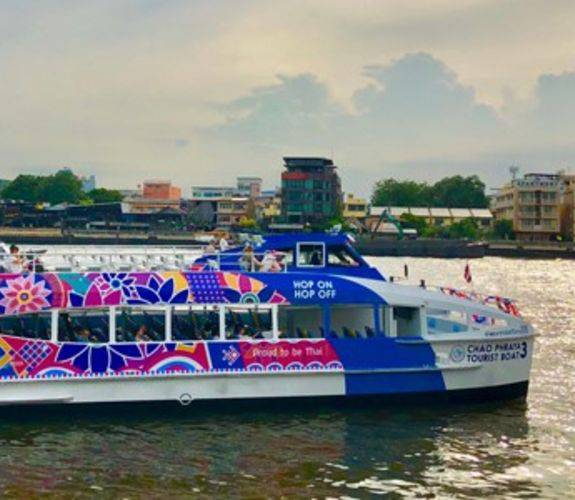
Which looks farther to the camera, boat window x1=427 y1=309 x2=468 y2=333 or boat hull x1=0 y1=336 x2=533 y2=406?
boat window x1=427 y1=309 x2=468 y2=333

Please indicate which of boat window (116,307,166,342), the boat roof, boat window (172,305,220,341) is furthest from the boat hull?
the boat roof

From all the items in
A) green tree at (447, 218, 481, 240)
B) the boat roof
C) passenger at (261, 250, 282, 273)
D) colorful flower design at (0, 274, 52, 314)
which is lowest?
colorful flower design at (0, 274, 52, 314)

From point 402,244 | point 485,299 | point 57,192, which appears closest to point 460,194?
point 402,244

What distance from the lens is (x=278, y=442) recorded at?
17.9 metres

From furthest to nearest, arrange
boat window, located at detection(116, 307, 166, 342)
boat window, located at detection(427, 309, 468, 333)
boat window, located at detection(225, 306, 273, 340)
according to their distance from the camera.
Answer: boat window, located at detection(427, 309, 468, 333)
boat window, located at detection(225, 306, 273, 340)
boat window, located at detection(116, 307, 166, 342)

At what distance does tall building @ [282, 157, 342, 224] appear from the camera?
14512cm

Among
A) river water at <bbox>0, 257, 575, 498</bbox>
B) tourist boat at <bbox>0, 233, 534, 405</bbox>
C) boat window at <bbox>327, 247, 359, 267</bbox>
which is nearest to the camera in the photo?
river water at <bbox>0, 257, 575, 498</bbox>

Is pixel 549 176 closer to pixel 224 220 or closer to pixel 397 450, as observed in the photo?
pixel 224 220

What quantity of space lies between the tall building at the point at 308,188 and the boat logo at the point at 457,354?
12446cm

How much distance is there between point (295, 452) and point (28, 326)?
7.27 meters

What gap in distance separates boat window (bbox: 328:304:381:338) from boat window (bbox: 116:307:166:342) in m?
4.32

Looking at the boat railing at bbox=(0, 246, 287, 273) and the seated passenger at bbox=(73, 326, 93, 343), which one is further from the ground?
the boat railing at bbox=(0, 246, 287, 273)

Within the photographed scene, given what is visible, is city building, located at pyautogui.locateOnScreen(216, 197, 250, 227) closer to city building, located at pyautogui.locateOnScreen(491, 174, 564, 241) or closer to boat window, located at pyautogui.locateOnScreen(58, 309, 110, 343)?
city building, located at pyautogui.locateOnScreen(491, 174, 564, 241)

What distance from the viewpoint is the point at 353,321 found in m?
21.7
